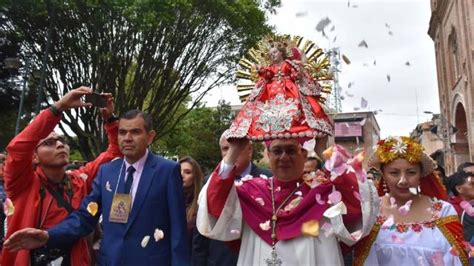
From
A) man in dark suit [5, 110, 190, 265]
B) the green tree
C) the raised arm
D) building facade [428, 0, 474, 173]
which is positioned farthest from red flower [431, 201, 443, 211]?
building facade [428, 0, 474, 173]

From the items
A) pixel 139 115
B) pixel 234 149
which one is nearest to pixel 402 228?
pixel 234 149

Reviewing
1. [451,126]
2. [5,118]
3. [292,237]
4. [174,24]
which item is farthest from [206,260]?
[451,126]

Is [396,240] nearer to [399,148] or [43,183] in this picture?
[399,148]

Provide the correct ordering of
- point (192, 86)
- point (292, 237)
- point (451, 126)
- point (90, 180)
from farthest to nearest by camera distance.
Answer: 1. point (451, 126)
2. point (192, 86)
3. point (90, 180)
4. point (292, 237)

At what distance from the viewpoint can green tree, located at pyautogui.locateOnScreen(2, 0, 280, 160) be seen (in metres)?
14.8

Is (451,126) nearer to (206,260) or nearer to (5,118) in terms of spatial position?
(5,118)

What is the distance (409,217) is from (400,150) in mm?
454

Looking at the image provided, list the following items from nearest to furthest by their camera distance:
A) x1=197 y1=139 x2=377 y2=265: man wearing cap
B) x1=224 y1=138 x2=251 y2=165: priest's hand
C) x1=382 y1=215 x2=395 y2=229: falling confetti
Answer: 1. x1=197 y1=139 x2=377 y2=265: man wearing cap
2. x1=224 y1=138 x2=251 y2=165: priest's hand
3. x1=382 y1=215 x2=395 y2=229: falling confetti

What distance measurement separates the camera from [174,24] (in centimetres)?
1602

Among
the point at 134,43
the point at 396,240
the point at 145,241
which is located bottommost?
the point at 396,240

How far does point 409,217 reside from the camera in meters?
3.45

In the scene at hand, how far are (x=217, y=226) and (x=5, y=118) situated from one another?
23298 millimetres

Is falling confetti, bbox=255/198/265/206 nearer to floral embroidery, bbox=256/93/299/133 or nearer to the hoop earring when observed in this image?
floral embroidery, bbox=256/93/299/133

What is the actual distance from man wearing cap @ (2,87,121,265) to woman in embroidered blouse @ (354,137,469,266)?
6.62 ft
